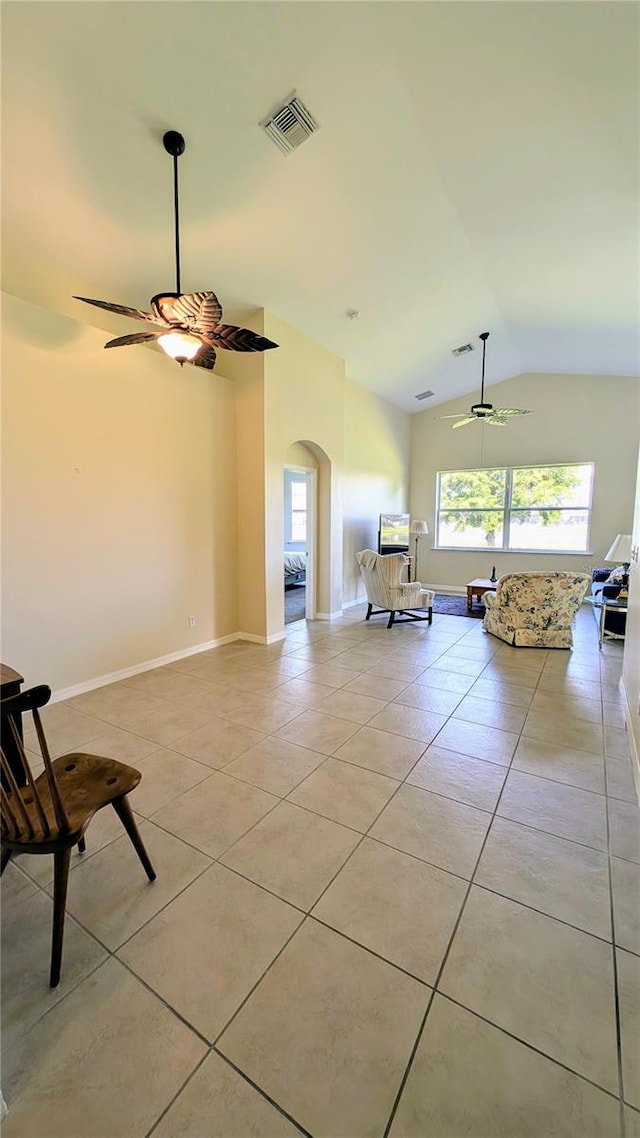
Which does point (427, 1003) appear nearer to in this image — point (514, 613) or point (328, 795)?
point (328, 795)

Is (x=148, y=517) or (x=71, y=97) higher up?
(x=71, y=97)

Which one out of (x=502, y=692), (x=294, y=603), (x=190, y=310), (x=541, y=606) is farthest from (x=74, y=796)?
(x=294, y=603)

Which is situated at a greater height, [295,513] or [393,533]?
[295,513]

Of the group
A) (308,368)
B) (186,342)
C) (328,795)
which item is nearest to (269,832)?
(328,795)

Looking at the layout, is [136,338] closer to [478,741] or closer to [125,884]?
[125,884]

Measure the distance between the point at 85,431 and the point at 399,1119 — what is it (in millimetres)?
4000

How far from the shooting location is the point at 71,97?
232 cm

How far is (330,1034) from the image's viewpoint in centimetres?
121

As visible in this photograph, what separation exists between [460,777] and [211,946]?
149 centimetres

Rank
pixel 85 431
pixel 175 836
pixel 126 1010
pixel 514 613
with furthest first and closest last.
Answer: pixel 514 613 < pixel 85 431 < pixel 175 836 < pixel 126 1010

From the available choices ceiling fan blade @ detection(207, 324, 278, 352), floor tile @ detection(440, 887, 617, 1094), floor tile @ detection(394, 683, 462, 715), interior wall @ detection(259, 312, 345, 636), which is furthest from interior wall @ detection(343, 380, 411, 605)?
floor tile @ detection(440, 887, 617, 1094)

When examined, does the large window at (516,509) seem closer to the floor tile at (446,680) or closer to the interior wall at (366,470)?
the interior wall at (366,470)

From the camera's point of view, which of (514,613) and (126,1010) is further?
(514,613)

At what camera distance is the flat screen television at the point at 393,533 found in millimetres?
7094
